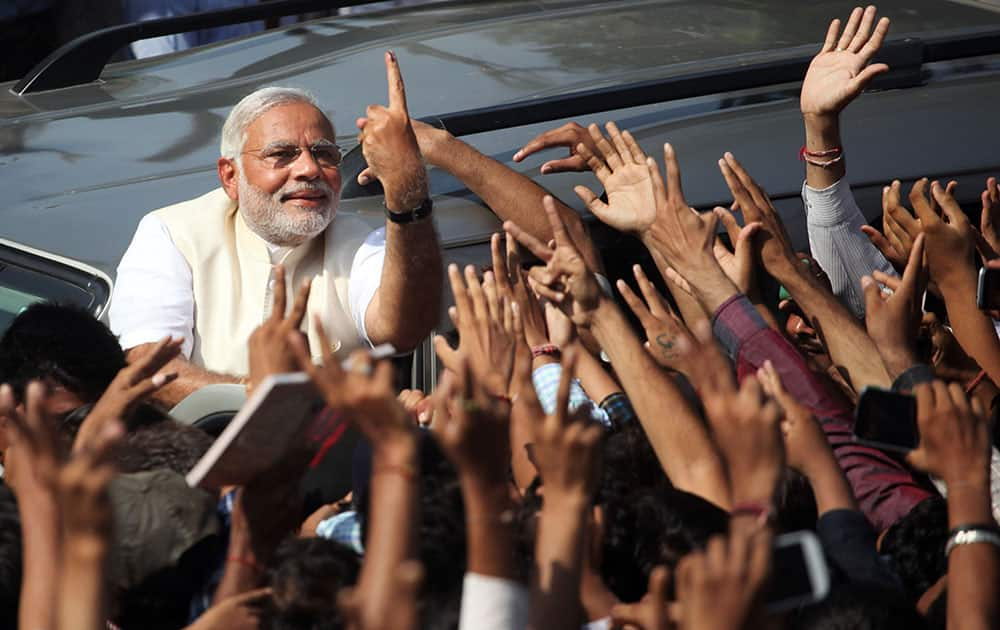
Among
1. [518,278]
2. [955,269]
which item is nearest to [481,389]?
[518,278]

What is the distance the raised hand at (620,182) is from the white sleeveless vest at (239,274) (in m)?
0.69

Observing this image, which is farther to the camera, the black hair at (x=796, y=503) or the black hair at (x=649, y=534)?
the black hair at (x=796, y=503)

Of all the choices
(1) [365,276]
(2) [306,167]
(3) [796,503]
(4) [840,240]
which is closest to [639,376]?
(3) [796,503]

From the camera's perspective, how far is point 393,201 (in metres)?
3.53

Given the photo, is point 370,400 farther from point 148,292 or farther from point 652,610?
point 148,292

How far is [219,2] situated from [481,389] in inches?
238

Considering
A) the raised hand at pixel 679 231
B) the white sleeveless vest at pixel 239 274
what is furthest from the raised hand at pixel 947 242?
the white sleeveless vest at pixel 239 274

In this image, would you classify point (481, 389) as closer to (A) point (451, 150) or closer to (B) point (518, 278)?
(B) point (518, 278)

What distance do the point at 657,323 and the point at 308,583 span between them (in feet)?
4.00

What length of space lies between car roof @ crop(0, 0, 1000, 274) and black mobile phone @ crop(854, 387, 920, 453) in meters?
1.43

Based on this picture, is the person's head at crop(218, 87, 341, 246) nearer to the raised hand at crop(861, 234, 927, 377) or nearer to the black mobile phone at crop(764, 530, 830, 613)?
the raised hand at crop(861, 234, 927, 377)

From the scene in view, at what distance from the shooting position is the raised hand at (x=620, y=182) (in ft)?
11.5

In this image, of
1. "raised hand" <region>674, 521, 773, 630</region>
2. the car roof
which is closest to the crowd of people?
"raised hand" <region>674, 521, 773, 630</region>

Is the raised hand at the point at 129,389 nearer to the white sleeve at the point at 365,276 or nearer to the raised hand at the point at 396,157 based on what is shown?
the raised hand at the point at 396,157
